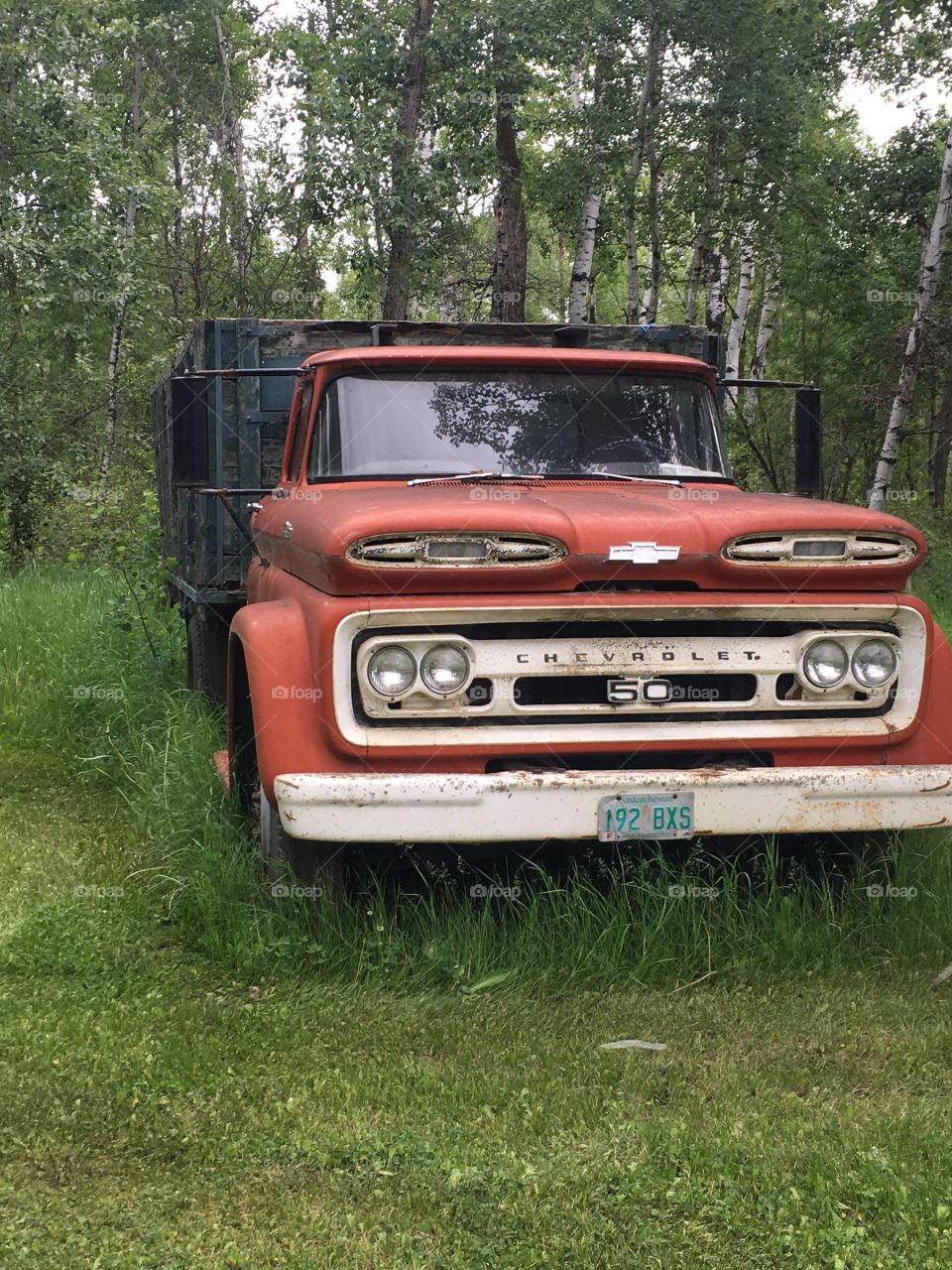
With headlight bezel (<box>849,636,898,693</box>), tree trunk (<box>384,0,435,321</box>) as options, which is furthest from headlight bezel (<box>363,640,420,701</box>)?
tree trunk (<box>384,0,435,321</box>)

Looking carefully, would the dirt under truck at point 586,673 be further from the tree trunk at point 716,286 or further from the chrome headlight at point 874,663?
the tree trunk at point 716,286

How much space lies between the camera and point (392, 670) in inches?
158

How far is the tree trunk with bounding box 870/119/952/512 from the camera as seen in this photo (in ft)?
46.0

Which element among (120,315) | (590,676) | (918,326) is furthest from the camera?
(120,315)

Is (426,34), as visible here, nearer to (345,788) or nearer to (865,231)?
(865,231)

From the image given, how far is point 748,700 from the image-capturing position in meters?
4.24

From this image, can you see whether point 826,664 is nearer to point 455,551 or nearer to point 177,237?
point 455,551

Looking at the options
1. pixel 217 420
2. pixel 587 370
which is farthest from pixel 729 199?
pixel 587 370

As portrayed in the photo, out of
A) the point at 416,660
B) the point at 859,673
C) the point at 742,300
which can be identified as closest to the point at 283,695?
the point at 416,660

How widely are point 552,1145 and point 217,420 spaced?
17.0 feet

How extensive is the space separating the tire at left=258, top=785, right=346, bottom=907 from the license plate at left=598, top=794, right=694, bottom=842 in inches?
37.4

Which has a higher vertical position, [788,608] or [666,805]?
[788,608]

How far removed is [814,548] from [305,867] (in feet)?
6.47

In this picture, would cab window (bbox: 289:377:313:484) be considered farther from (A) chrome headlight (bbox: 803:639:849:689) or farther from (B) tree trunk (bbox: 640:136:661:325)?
(B) tree trunk (bbox: 640:136:661:325)
